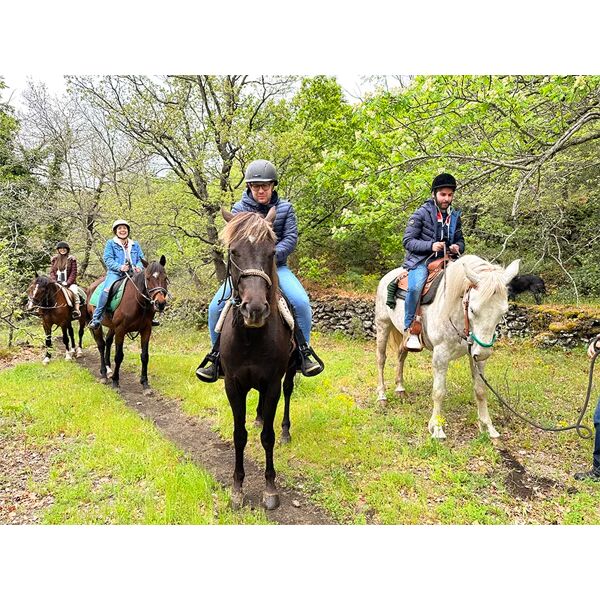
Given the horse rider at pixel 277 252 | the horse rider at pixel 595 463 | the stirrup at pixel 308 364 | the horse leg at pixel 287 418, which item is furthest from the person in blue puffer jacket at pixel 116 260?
the horse rider at pixel 595 463

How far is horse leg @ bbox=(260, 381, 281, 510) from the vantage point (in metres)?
3.75

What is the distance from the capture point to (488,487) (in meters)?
4.04

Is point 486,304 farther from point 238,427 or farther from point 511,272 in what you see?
point 238,427

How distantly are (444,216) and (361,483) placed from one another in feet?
12.0

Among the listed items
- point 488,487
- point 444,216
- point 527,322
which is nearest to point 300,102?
point 444,216

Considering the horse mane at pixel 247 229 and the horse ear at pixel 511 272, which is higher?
the horse mane at pixel 247 229

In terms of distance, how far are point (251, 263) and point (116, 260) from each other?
20.6ft

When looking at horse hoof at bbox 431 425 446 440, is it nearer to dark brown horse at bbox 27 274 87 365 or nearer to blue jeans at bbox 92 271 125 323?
blue jeans at bbox 92 271 125 323

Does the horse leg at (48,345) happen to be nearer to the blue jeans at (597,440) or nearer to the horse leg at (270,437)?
the horse leg at (270,437)

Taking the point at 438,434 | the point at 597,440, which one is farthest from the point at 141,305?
the point at 597,440

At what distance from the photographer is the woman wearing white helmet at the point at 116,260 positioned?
8.11 meters

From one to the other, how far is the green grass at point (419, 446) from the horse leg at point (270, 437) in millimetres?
414

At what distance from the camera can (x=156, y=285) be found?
746cm

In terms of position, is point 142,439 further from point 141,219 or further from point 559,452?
point 141,219
